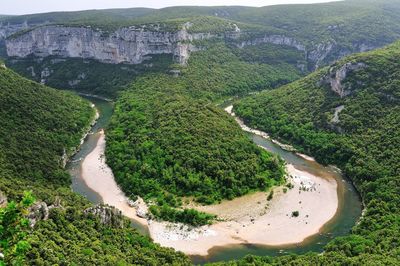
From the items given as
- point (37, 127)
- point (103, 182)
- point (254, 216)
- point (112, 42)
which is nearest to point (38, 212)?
point (103, 182)

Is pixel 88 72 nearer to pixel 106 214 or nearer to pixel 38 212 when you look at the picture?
pixel 106 214

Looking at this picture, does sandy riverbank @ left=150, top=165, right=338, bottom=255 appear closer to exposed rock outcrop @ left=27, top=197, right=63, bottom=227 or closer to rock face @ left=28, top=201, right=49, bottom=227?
exposed rock outcrop @ left=27, top=197, right=63, bottom=227

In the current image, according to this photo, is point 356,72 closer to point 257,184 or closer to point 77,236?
point 257,184

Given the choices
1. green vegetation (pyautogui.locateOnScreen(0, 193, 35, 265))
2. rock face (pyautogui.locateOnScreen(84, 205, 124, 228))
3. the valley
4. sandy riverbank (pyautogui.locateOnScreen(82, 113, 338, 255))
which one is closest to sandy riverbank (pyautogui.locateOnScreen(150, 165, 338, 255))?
sandy riverbank (pyautogui.locateOnScreen(82, 113, 338, 255))

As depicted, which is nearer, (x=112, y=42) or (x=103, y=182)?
(x=103, y=182)

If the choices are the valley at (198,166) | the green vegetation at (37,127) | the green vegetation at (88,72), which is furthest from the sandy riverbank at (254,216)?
the green vegetation at (88,72)

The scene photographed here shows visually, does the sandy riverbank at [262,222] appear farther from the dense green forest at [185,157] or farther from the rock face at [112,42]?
the rock face at [112,42]

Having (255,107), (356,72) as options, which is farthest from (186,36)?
(356,72)
